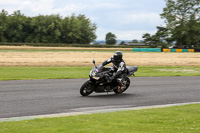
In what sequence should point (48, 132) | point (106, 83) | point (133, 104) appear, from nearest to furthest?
point (48, 132) → point (133, 104) → point (106, 83)

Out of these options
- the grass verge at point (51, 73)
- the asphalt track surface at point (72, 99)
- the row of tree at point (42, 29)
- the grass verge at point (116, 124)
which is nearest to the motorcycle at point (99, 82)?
the asphalt track surface at point (72, 99)

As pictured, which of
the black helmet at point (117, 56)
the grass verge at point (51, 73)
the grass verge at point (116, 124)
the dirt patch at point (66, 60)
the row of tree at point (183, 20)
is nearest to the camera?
the grass verge at point (116, 124)

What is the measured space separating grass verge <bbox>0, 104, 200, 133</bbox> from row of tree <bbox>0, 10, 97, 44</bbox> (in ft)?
255

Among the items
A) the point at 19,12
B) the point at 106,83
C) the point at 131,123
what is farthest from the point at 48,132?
the point at 19,12

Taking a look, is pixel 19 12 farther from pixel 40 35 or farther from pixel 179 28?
pixel 179 28

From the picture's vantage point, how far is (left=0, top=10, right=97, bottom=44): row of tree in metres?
84.5

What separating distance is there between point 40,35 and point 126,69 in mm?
78319

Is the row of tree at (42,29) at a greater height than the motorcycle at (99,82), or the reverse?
the row of tree at (42,29)

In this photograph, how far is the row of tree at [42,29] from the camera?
277 feet

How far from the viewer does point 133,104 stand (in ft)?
34.0

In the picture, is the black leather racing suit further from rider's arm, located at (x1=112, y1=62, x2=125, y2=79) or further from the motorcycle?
the motorcycle

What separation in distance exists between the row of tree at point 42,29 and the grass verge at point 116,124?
77.6 meters

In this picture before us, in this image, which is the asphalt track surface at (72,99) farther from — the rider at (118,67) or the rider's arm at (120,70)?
the rider's arm at (120,70)

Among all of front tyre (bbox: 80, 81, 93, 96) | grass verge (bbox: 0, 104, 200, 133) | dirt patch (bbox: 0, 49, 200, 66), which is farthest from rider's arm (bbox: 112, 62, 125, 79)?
dirt patch (bbox: 0, 49, 200, 66)
